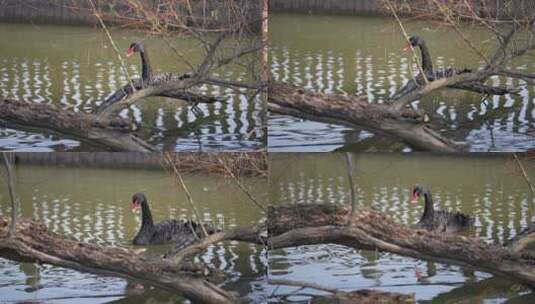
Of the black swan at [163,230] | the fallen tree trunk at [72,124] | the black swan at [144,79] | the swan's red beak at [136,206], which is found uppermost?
the black swan at [144,79]

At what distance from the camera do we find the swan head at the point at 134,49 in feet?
13.5

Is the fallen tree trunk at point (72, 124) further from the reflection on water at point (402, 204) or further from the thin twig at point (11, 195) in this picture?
the reflection on water at point (402, 204)

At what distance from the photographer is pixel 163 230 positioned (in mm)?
4184

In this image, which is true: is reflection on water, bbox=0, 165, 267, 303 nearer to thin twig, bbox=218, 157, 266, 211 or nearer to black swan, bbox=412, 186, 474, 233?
thin twig, bbox=218, 157, 266, 211

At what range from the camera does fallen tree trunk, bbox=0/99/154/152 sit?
13.4 feet

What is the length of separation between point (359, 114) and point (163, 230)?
2.86ft

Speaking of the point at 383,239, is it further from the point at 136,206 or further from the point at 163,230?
the point at 136,206

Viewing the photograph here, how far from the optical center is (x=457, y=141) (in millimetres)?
4121

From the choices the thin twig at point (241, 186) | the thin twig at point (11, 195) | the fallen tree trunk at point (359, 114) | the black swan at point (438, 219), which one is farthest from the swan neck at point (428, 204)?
the thin twig at point (11, 195)

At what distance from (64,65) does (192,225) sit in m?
0.78

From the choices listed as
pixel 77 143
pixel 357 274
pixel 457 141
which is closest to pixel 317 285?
pixel 357 274

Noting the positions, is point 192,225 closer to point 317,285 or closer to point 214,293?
point 214,293

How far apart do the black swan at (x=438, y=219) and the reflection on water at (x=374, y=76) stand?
20 cm

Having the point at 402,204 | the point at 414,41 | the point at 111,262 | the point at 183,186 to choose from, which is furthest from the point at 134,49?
the point at 402,204
